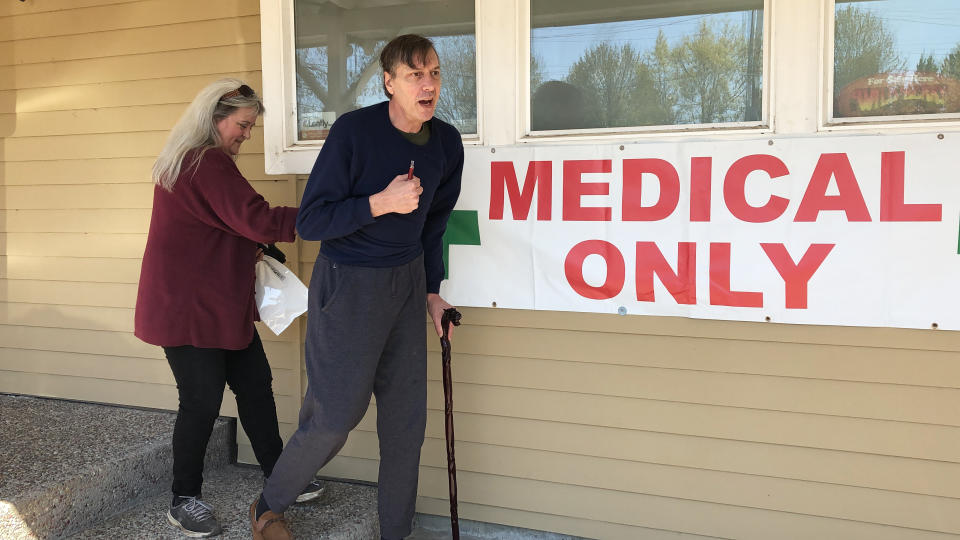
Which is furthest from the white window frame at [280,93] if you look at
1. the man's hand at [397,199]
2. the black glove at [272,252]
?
the man's hand at [397,199]

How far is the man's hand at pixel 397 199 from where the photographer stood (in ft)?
7.57

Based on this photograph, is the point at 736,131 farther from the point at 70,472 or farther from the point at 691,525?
the point at 70,472

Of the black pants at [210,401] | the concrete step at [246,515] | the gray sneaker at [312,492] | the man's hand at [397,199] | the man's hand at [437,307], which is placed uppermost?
the man's hand at [397,199]

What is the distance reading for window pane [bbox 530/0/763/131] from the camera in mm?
2711

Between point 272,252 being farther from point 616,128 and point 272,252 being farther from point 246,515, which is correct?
point 616,128

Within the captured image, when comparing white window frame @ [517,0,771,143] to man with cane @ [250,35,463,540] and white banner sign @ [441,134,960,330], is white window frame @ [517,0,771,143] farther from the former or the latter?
man with cane @ [250,35,463,540]

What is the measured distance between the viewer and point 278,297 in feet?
9.75

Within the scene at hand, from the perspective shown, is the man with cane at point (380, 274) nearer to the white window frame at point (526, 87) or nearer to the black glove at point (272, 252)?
the white window frame at point (526, 87)

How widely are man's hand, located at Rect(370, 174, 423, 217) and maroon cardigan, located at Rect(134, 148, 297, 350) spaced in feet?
1.73

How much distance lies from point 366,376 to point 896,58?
201cm

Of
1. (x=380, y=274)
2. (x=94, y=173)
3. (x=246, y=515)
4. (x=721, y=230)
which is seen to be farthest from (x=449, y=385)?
(x=94, y=173)

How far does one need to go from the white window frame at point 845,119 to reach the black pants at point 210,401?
222 centimetres

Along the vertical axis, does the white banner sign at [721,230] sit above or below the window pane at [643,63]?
below

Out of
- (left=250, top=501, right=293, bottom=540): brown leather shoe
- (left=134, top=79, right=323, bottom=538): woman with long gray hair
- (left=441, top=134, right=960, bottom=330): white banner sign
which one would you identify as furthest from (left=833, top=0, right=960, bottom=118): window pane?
(left=250, top=501, right=293, bottom=540): brown leather shoe
